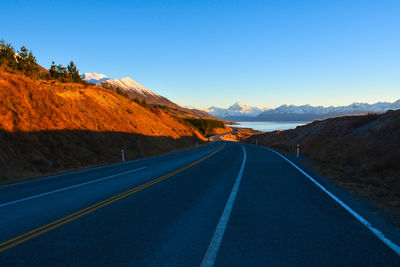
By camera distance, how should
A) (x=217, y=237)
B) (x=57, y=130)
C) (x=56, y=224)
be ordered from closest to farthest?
(x=217, y=237), (x=56, y=224), (x=57, y=130)

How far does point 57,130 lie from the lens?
64.2 ft

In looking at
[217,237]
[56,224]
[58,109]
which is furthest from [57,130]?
[217,237]

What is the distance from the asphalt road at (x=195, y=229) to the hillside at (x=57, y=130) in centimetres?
838

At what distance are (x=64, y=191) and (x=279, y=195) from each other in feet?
24.9

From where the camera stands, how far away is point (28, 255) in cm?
371

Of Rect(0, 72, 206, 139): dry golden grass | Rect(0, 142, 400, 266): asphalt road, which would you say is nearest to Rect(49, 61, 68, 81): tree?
Rect(0, 72, 206, 139): dry golden grass

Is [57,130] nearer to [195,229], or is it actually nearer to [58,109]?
[58,109]

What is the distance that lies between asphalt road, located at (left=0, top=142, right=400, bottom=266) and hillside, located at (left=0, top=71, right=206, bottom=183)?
8384mm

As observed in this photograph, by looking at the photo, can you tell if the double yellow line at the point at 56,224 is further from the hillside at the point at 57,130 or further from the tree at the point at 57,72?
the tree at the point at 57,72

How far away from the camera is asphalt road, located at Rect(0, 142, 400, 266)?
3581 mm

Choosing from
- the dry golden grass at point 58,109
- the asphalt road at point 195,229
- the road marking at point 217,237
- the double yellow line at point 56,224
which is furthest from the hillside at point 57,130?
the road marking at point 217,237

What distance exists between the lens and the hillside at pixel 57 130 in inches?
591

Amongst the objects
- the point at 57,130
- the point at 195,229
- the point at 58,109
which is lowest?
the point at 195,229

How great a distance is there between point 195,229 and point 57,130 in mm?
19242
